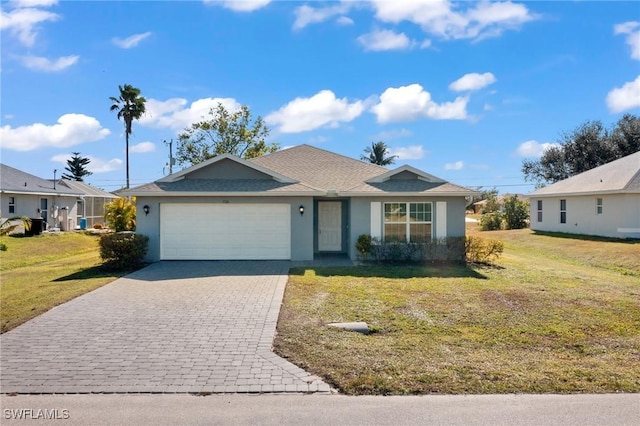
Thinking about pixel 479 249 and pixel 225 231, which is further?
pixel 479 249

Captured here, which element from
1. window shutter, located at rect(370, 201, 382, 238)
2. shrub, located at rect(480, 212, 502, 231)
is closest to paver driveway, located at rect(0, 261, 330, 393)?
window shutter, located at rect(370, 201, 382, 238)

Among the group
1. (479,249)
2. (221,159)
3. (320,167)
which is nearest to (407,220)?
(479,249)

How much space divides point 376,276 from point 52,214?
26.3 metres

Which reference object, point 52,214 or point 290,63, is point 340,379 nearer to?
point 290,63

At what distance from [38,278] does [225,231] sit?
233 inches

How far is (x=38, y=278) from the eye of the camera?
12.7 metres

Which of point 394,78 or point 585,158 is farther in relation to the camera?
point 585,158

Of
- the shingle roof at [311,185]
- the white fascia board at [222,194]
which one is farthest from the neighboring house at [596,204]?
the white fascia board at [222,194]

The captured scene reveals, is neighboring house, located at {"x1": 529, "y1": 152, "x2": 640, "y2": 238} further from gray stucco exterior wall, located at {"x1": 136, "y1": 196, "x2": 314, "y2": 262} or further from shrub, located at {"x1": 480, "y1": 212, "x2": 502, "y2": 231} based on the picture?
gray stucco exterior wall, located at {"x1": 136, "y1": 196, "x2": 314, "y2": 262}

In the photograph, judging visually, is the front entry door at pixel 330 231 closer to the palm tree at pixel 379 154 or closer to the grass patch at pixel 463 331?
the grass patch at pixel 463 331

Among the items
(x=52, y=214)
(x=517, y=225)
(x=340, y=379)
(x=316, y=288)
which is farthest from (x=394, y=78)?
(x=52, y=214)

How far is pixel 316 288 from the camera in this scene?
1059 centimetres

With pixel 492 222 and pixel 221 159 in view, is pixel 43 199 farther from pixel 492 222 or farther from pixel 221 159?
pixel 492 222

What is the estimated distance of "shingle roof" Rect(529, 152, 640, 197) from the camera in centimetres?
2184
